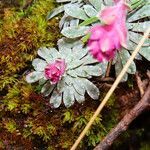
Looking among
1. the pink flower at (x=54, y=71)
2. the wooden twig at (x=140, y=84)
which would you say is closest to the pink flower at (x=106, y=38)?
the pink flower at (x=54, y=71)

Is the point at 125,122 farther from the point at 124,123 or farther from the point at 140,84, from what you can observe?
the point at 140,84

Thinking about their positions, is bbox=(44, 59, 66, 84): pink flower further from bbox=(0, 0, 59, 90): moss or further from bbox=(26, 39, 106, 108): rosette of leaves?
bbox=(0, 0, 59, 90): moss

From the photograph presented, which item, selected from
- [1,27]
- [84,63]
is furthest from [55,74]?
[1,27]

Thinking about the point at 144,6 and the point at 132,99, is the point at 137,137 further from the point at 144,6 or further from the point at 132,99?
the point at 144,6

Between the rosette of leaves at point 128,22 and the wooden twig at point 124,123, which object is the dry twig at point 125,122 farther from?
the rosette of leaves at point 128,22

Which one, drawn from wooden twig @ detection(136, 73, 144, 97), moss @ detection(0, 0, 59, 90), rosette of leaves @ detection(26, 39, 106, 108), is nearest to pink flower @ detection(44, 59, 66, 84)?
rosette of leaves @ detection(26, 39, 106, 108)
